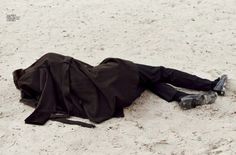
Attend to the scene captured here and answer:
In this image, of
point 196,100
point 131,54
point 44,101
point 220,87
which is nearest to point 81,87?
point 44,101

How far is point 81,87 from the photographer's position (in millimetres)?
5266

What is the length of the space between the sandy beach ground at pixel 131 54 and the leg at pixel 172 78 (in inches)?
8.3

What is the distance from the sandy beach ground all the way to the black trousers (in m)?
→ 0.10

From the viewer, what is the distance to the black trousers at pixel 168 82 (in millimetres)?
5477

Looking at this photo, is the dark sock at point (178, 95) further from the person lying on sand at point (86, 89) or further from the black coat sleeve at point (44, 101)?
the black coat sleeve at point (44, 101)

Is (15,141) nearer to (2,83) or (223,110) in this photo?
(2,83)

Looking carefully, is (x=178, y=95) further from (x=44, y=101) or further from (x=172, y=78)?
(x=44, y=101)

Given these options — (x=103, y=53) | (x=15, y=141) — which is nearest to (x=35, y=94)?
(x=15, y=141)

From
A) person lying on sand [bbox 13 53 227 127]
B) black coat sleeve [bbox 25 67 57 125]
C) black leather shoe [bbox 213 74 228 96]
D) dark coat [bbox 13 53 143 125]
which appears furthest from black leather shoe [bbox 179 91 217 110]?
black coat sleeve [bbox 25 67 57 125]

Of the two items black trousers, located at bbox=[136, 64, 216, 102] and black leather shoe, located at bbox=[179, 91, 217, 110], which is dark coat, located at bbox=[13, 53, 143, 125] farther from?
black leather shoe, located at bbox=[179, 91, 217, 110]

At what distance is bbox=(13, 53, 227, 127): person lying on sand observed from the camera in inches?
206

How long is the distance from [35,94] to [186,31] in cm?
261

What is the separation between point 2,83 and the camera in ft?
20.0

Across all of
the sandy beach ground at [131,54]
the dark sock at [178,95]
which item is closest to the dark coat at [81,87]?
the sandy beach ground at [131,54]
